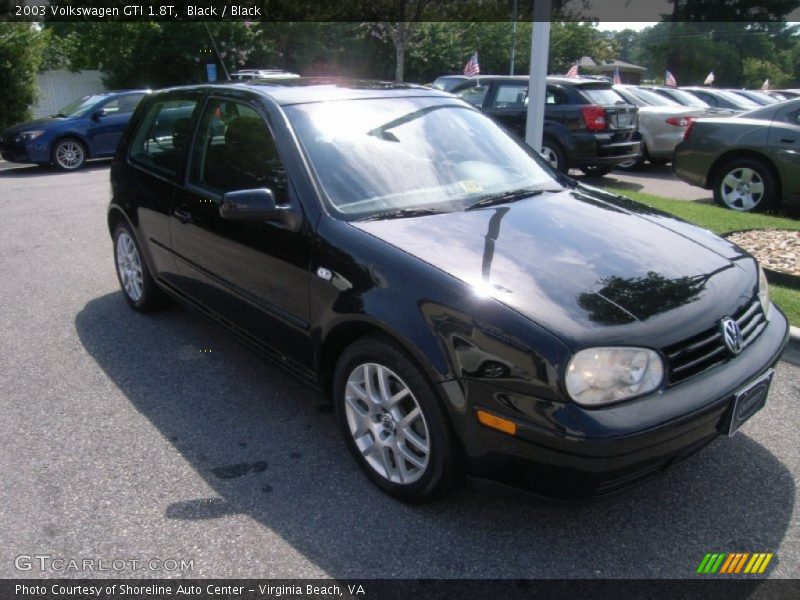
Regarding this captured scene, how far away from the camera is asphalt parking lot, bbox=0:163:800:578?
253 cm

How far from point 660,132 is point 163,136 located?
396 inches

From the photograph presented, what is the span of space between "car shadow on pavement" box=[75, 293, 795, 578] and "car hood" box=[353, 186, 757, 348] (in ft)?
2.08

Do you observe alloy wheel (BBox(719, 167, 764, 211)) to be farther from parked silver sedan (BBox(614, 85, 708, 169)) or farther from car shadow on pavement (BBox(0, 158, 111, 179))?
car shadow on pavement (BBox(0, 158, 111, 179))

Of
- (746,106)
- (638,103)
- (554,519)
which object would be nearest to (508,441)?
(554,519)

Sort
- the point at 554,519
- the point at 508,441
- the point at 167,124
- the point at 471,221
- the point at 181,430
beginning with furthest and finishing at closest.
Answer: the point at 167,124 → the point at 181,430 → the point at 471,221 → the point at 554,519 → the point at 508,441

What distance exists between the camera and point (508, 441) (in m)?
2.36

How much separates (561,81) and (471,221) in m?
8.49

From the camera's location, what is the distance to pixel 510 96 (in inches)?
438

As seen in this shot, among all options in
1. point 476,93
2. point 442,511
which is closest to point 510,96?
point 476,93

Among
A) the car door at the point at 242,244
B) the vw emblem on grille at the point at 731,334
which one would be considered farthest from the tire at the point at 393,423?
the vw emblem on grille at the point at 731,334

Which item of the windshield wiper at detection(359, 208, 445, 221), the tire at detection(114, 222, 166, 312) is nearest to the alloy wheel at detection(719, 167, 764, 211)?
the windshield wiper at detection(359, 208, 445, 221)

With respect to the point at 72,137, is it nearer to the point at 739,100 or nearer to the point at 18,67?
the point at 18,67

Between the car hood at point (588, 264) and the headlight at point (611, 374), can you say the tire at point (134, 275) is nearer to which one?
the car hood at point (588, 264)

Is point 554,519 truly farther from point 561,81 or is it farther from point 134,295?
point 561,81
